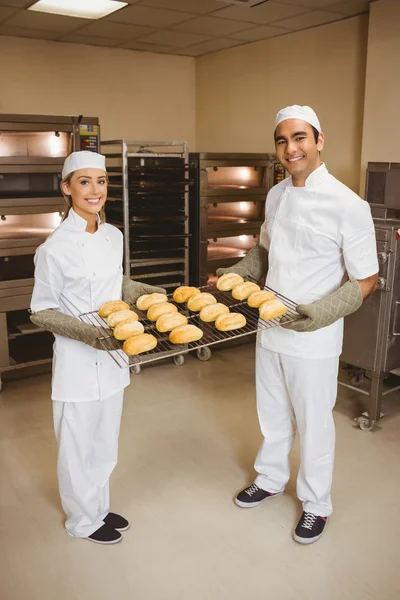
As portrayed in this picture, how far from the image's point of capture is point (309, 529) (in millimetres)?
2369

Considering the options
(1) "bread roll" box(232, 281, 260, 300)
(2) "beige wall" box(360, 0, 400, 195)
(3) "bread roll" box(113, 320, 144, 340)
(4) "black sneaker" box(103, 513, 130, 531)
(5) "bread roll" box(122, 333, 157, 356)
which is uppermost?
(2) "beige wall" box(360, 0, 400, 195)

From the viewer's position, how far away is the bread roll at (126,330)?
6.40 feet

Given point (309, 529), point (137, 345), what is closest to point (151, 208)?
point (137, 345)

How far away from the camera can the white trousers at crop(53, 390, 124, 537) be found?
86.3 inches

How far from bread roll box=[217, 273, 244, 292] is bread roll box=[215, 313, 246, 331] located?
253 millimetres

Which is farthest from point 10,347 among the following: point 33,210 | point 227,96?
point 227,96

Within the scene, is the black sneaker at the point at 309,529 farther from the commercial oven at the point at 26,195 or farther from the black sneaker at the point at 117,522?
the commercial oven at the point at 26,195

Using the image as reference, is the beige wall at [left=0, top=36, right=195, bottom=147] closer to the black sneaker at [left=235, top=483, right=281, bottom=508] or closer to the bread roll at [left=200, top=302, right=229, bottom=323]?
the bread roll at [left=200, top=302, right=229, bottom=323]

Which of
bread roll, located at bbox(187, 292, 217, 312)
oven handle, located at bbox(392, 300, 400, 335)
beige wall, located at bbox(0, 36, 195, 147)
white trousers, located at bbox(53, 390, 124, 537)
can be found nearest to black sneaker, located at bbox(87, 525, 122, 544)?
white trousers, located at bbox(53, 390, 124, 537)

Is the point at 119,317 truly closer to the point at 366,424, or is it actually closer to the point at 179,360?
the point at 366,424

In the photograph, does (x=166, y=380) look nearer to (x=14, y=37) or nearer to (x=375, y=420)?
(x=375, y=420)

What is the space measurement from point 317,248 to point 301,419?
2.40ft

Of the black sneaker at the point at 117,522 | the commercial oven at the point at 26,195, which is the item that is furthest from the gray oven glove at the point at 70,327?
the commercial oven at the point at 26,195

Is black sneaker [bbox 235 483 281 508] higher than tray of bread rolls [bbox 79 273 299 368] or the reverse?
the reverse
